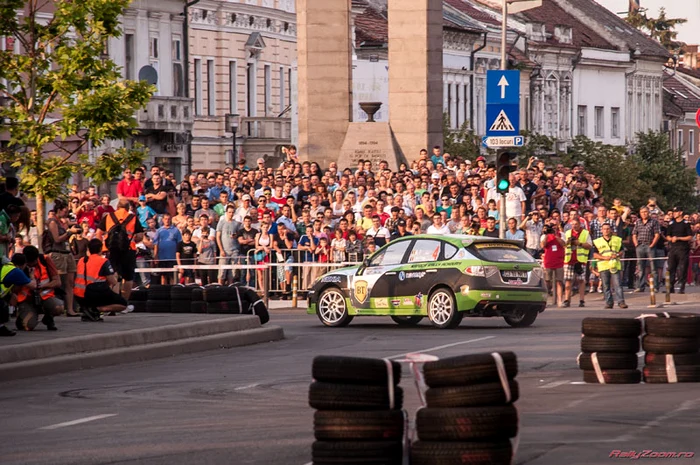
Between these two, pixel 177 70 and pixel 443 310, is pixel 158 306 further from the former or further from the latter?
pixel 177 70

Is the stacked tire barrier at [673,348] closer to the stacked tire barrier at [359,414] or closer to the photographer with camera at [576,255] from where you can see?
the stacked tire barrier at [359,414]

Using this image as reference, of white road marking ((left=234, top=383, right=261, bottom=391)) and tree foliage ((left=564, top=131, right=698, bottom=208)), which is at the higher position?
tree foliage ((left=564, top=131, right=698, bottom=208))

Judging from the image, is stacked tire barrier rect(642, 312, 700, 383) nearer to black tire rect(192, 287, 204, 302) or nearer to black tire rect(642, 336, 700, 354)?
black tire rect(642, 336, 700, 354)

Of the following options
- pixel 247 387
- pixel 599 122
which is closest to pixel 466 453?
pixel 247 387

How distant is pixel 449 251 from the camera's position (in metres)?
27.1

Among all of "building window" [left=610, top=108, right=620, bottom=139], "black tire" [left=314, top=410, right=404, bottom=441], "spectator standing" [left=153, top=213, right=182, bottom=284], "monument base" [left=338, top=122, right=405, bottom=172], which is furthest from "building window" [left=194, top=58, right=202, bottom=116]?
"black tire" [left=314, top=410, right=404, bottom=441]

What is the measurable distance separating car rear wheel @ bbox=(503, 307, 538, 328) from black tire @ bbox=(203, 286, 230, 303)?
460cm

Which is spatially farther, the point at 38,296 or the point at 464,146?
the point at 464,146

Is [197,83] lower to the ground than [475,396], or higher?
higher

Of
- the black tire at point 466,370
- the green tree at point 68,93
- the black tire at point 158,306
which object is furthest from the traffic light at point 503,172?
the black tire at point 466,370

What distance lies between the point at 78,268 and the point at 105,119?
3795 millimetres

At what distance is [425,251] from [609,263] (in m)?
7.69

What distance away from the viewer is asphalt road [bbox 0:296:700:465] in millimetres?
12578

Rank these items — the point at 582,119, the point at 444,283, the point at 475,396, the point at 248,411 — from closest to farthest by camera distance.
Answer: the point at 475,396, the point at 248,411, the point at 444,283, the point at 582,119
